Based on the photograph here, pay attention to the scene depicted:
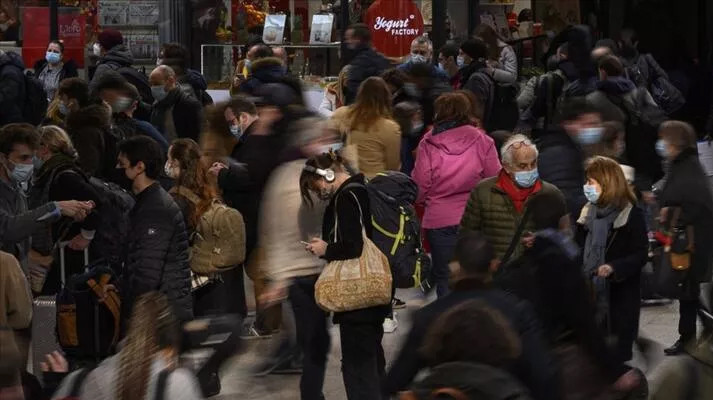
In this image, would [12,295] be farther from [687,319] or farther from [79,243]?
[687,319]

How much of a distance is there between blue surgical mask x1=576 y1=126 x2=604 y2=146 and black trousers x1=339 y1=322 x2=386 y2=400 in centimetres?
203

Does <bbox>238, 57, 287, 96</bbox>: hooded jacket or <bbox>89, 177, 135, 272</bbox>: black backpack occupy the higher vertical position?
<bbox>238, 57, 287, 96</bbox>: hooded jacket

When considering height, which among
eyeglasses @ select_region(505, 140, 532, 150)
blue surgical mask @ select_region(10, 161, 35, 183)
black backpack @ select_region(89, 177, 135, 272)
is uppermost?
Answer: eyeglasses @ select_region(505, 140, 532, 150)

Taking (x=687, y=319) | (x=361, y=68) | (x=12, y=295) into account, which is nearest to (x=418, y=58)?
(x=361, y=68)

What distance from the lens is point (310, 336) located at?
9.42 metres

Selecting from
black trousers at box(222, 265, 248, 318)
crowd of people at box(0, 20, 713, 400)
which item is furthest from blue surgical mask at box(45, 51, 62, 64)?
black trousers at box(222, 265, 248, 318)

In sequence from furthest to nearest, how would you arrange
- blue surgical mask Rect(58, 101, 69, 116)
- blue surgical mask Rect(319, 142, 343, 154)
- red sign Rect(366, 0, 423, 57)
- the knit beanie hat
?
red sign Rect(366, 0, 423, 57) → the knit beanie hat → blue surgical mask Rect(58, 101, 69, 116) → blue surgical mask Rect(319, 142, 343, 154)

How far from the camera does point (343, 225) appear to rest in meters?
8.97

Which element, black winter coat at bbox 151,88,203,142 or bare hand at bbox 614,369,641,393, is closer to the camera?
bare hand at bbox 614,369,641,393

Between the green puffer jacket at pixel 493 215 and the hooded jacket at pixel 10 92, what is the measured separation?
744 centimetres

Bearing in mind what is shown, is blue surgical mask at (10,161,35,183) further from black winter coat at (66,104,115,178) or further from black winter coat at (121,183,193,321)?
black winter coat at (121,183,193,321)

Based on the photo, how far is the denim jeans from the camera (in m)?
11.9

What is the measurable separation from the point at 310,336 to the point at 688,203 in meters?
2.97

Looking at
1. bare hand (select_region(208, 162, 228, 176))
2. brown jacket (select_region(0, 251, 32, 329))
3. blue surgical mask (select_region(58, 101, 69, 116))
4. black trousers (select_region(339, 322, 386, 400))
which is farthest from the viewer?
blue surgical mask (select_region(58, 101, 69, 116))
